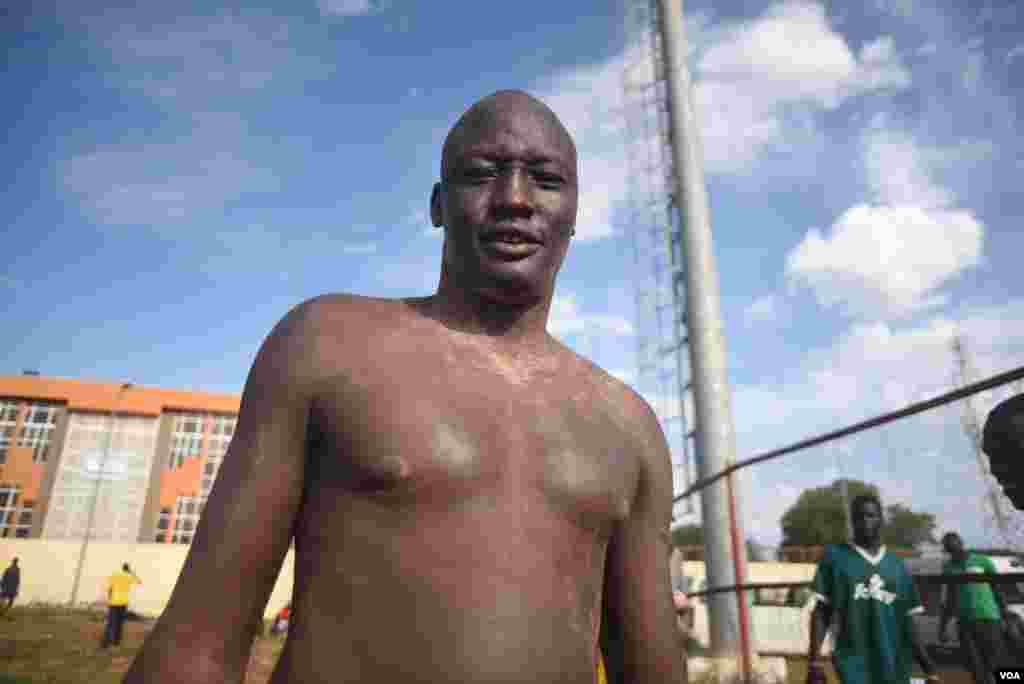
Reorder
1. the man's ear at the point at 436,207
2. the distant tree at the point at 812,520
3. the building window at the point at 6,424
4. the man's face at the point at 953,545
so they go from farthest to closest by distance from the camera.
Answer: the distant tree at the point at 812,520 → the building window at the point at 6,424 → the man's face at the point at 953,545 → the man's ear at the point at 436,207

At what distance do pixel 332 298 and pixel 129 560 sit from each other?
22.9m

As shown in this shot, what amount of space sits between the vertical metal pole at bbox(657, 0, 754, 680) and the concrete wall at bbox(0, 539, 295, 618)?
14.8 meters

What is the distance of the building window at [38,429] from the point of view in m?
22.8

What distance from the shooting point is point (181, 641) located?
971mm

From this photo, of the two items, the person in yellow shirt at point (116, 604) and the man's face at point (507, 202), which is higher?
the man's face at point (507, 202)

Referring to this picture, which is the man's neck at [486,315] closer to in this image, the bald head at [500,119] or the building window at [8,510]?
the bald head at [500,119]

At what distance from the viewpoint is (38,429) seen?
23078 mm

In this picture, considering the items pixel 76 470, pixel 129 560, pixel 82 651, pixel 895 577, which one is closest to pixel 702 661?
pixel 895 577

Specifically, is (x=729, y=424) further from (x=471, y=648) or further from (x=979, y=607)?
(x=471, y=648)

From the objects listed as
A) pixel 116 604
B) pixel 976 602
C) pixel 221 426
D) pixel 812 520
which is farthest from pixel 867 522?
pixel 812 520

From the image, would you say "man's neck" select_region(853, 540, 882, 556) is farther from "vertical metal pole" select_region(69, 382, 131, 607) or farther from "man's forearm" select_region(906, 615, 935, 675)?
"vertical metal pole" select_region(69, 382, 131, 607)

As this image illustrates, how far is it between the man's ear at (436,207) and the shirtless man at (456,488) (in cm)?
9

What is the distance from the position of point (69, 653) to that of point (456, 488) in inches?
519

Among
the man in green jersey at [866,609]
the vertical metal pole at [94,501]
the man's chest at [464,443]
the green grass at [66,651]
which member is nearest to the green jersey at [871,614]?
the man in green jersey at [866,609]
